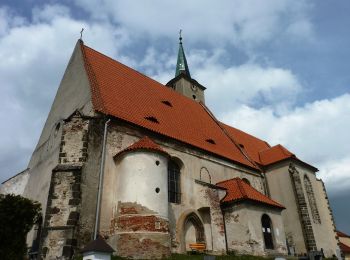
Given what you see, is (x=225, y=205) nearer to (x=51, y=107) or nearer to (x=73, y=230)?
(x=73, y=230)

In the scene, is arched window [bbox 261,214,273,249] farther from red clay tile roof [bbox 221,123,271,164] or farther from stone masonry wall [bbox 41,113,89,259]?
stone masonry wall [bbox 41,113,89,259]

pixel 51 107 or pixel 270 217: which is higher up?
pixel 51 107

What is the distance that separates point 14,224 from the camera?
10531mm

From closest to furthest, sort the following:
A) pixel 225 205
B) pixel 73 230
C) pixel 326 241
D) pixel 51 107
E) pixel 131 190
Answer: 1. pixel 73 230
2. pixel 131 190
3. pixel 225 205
4. pixel 51 107
5. pixel 326 241

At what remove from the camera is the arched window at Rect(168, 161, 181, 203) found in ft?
51.5

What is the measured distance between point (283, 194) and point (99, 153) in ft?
43.6

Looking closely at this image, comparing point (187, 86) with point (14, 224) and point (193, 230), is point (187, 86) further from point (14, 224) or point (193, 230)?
point (14, 224)

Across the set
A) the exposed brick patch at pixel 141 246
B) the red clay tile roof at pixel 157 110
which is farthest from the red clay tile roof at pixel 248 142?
the exposed brick patch at pixel 141 246

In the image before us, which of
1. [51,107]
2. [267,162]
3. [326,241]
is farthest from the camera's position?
[267,162]

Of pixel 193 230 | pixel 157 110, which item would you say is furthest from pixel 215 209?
pixel 157 110

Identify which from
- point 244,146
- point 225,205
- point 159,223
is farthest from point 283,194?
point 159,223

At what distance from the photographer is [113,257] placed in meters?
11.6

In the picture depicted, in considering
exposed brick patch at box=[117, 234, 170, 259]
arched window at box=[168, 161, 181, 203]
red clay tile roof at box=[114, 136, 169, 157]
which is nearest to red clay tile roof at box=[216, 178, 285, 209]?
arched window at box=[168, 161, 181, 203]

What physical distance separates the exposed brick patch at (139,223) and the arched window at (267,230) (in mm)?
6115
